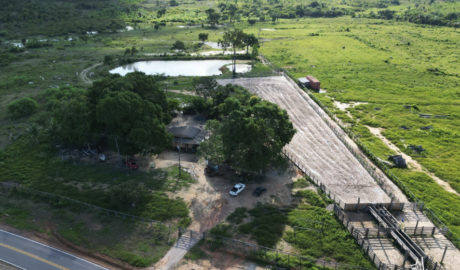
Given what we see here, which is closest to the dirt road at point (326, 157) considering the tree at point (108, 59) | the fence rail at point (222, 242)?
the fence rail at point (222, 242)

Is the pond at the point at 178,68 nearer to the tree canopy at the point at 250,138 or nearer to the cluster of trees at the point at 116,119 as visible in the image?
the cluster of trees at the point at 116,119

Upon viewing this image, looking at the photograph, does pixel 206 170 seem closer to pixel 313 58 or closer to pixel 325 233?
pixel 325 233

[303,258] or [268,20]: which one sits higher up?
[268,20]

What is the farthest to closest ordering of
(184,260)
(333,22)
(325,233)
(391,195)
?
1. (333,22)
2. (391,195)
3. (325,233)
4. (184,260)

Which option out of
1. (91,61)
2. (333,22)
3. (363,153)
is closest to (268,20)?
(333,22)

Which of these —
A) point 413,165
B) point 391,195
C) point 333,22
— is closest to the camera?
point 391,195

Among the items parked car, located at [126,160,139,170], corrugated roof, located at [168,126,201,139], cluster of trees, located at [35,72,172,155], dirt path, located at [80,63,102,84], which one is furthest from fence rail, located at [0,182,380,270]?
dirt path, located at [80,63,102,84]

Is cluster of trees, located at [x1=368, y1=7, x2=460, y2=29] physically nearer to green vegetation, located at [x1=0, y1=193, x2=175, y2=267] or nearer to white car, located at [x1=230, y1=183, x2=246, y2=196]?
white car, located at [x1=230, y1=183, x2=246, y2=196]

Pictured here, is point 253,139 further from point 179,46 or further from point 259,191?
point 179,46
